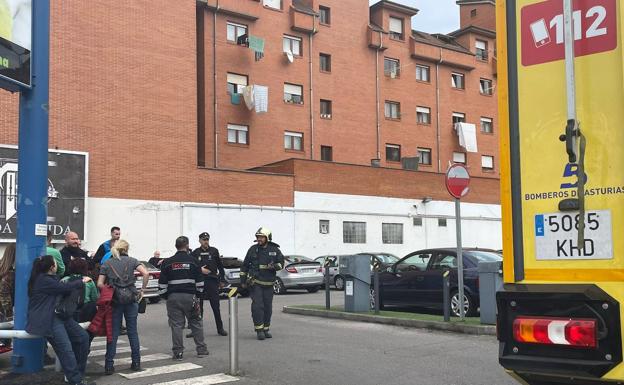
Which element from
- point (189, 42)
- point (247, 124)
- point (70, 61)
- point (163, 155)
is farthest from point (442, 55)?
point (70, 61)

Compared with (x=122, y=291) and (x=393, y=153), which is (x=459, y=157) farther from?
(x=122, y=291)

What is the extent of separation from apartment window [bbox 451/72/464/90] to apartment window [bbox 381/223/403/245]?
1421cm

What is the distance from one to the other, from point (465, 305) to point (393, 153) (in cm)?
2734

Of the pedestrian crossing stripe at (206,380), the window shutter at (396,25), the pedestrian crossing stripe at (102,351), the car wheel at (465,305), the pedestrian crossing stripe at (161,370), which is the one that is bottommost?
the pedestrian crossing stripe at (102,351)

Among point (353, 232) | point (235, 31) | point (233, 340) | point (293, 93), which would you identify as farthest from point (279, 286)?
point (235, 31)

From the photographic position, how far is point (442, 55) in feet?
138

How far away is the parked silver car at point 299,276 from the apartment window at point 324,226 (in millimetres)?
7971

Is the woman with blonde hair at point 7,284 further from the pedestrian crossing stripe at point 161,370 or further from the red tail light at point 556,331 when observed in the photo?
the red tail light at point 556,331

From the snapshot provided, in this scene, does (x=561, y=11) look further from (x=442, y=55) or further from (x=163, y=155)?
(x=442, y=55)

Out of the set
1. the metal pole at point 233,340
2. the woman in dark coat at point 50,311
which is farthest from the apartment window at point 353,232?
the woman in dark coat at point 50,311

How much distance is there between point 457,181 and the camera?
1171cm

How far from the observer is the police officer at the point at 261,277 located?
10.7 metres

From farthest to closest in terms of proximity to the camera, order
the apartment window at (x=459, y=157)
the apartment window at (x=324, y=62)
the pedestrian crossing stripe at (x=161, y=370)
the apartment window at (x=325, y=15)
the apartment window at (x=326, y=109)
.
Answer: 1. the apartment window at (x=459, y=157)
2. the apartment window at (x=325, y=15)
3. the apartment window at (x=324, y=62)
4. the apartment window at (x=326, y=109)
5. the pedestrian crossing stripe at (x=161, y=370)

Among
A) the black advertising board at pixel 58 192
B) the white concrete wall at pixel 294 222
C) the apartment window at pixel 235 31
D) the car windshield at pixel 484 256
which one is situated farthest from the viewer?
the apartment window at pixel 235 31
